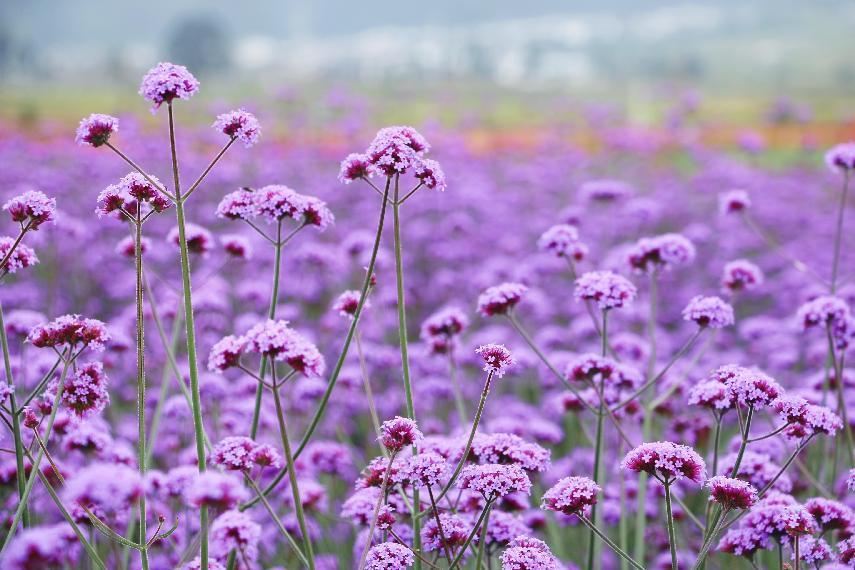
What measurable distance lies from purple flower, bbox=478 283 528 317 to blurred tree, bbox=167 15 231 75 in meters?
27.1

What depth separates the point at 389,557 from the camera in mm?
1872

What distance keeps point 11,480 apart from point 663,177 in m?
11.7

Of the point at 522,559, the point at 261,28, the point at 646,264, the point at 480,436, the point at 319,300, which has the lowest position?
the point at 522,559

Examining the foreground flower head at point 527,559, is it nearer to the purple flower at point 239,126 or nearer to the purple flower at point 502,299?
the purple flower at point 502,299

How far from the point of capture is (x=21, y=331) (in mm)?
3217

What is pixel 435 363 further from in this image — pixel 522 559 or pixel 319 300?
pixel 522 559

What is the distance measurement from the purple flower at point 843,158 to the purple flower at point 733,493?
218cm

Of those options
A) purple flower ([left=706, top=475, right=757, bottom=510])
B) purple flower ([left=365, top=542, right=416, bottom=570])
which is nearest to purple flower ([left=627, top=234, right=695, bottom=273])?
purple flower ([left=706, top=475, right=757, bottom=510])

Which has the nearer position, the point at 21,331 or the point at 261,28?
the point at 21,331

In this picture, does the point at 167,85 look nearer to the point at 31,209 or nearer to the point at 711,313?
the point at 31,209

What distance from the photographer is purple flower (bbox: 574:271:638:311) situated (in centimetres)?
268

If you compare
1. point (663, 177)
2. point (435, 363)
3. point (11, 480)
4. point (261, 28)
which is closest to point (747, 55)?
point (261, 28)

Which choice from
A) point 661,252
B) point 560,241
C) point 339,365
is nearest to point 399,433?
point 339,365

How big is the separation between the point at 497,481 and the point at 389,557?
312 mm
